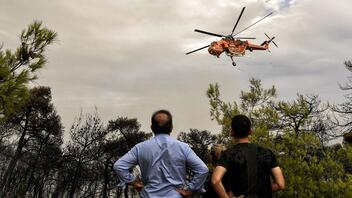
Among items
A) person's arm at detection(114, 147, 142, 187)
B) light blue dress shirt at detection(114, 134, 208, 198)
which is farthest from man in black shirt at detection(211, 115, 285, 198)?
person's arm at detection(114, 147, 142, 187)

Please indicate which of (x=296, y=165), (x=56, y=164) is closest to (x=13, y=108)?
(x=296, y=165)

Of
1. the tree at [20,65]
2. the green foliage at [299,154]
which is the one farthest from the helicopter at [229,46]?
the tree at [20,65]

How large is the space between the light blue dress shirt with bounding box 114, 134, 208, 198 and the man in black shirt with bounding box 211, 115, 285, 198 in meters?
0.21

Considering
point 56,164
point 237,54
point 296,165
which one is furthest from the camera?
point 56,164

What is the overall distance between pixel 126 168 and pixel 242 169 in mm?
1051

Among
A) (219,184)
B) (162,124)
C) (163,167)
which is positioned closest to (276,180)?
(219,184)

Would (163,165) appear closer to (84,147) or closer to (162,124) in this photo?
(162,124)

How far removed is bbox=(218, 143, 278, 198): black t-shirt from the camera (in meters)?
3.74

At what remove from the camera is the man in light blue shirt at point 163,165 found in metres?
3.80

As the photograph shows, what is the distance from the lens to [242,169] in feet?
12.3

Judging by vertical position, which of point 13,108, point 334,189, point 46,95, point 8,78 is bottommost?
point 334,189

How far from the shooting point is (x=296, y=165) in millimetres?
11578

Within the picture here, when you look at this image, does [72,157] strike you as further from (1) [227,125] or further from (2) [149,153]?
(2) [149,153]

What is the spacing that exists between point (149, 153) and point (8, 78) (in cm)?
436
